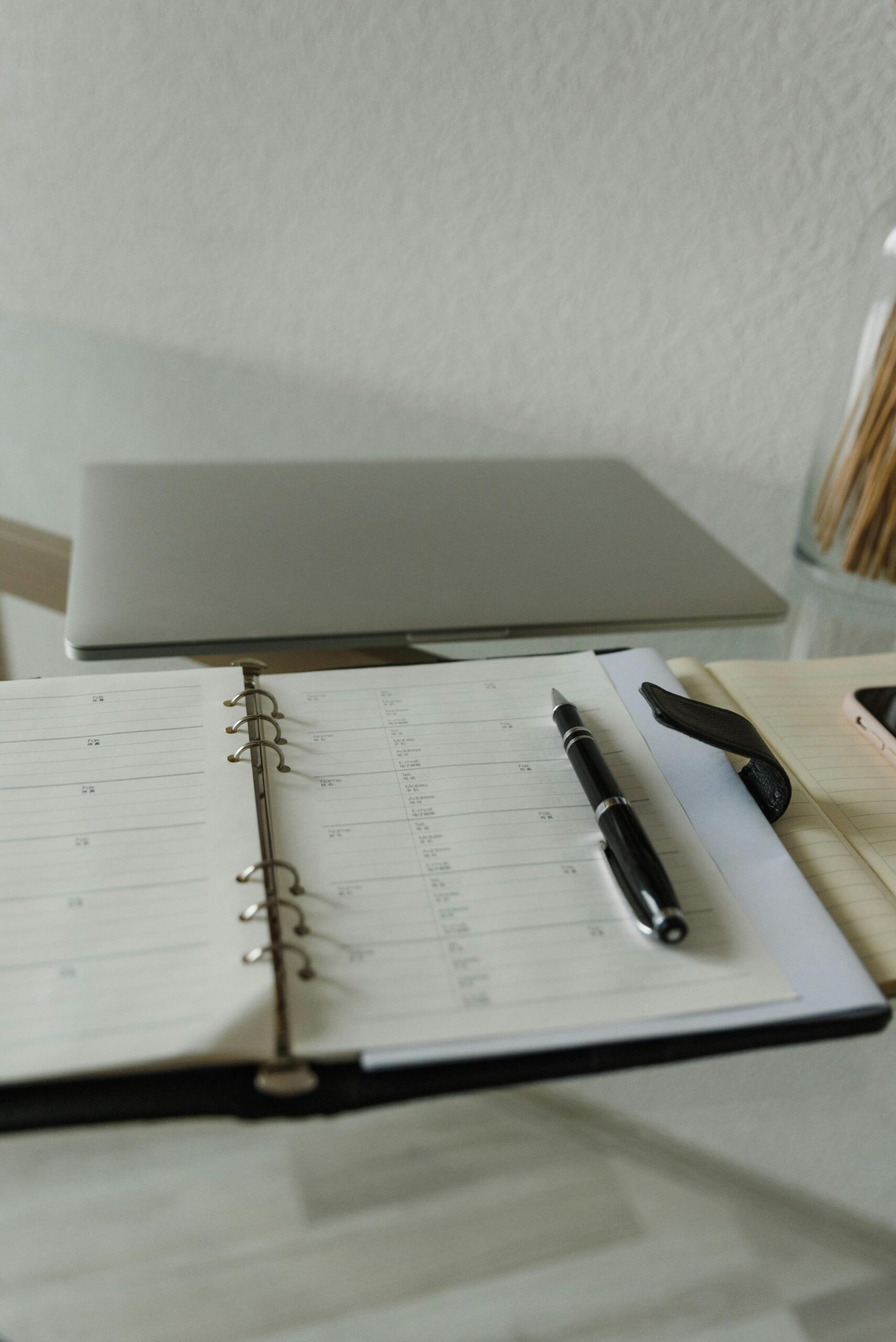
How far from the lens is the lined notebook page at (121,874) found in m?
0.33

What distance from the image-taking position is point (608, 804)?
17.3 inches

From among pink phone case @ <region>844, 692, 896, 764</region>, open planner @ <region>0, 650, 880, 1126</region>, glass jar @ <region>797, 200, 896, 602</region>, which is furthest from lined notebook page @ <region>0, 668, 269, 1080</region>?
glass jar @ <region>797, 200, 896, 602</region>

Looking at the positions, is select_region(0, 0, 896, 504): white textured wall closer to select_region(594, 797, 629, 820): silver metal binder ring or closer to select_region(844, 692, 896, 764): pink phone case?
select_region(844, 692, 896, 764): pink phone case

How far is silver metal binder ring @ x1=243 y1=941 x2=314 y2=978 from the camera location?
0.36 metres

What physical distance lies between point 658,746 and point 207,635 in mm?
257

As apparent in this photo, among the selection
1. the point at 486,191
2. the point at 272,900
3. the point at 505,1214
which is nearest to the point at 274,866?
the point at 272,900

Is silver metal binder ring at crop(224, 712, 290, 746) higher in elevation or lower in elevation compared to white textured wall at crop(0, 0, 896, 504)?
lower

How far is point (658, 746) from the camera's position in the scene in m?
0.50

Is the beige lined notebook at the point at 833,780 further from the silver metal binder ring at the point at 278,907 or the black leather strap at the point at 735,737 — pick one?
the silver metal binder ring at the point at 278,907

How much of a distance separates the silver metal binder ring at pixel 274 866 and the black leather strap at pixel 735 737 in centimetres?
17

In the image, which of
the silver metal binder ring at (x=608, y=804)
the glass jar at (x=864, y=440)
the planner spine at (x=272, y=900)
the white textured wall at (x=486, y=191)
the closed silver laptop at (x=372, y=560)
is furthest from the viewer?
the white textured wall at (x=486, y=191)

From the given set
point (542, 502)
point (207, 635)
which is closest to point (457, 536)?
point (542, 502)

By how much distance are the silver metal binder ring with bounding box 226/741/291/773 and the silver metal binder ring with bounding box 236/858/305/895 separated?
7 cm

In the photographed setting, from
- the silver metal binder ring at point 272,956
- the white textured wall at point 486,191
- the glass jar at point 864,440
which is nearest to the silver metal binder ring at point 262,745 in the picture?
the silver metal binder ring at point 272,956
